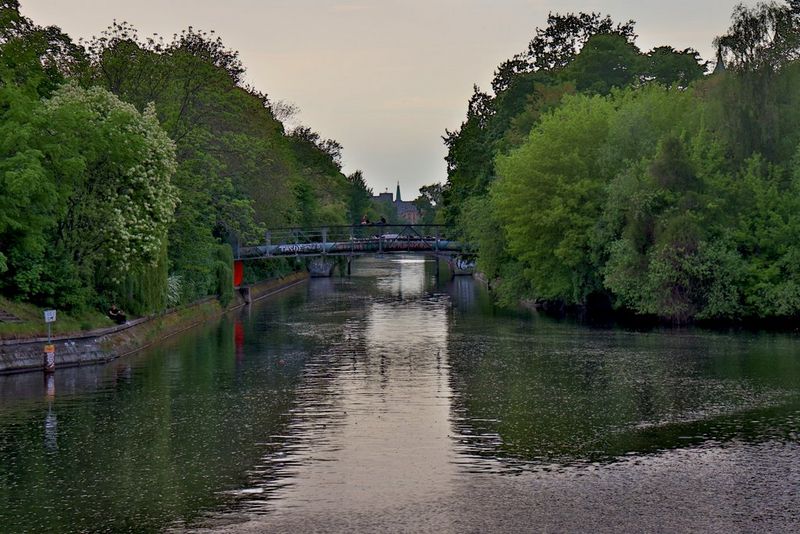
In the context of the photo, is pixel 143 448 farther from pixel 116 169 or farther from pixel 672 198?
pixel 672 198

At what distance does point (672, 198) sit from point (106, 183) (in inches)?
1289

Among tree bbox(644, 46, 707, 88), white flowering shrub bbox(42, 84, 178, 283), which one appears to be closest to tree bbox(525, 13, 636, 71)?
tree bbox(644, 46, 707, 88)

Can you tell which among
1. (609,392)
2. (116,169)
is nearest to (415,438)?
(609,392)

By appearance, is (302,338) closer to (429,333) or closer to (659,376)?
(429,333)

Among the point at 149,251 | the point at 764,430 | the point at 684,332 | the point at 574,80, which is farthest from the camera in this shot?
the point at 574,80

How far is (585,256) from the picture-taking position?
245 ft

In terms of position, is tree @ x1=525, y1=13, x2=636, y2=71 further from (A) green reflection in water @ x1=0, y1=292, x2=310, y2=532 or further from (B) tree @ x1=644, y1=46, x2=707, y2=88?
(A) green reflection in water @ x1=0, y1=292, x2=310, y2=532

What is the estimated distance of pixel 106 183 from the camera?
55.8 m

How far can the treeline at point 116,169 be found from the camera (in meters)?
51.2

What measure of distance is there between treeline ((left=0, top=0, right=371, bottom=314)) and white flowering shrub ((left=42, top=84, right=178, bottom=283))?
0.07 m

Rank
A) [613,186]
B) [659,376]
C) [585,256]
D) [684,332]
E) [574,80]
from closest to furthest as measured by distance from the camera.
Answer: [659,376], [684,332], [613,186], [585,256], [574,80]

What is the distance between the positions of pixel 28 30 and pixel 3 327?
72.5 feet

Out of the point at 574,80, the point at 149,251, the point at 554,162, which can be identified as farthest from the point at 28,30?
the point at 574,80

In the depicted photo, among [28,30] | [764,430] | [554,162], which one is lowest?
[764,430]
